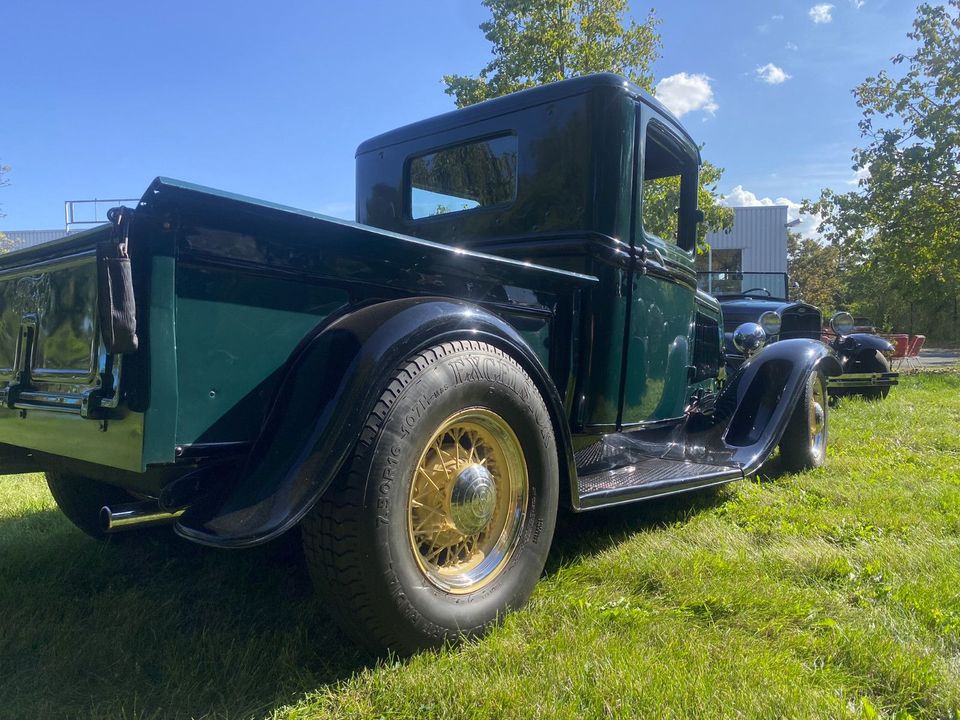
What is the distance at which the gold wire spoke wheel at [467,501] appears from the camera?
6.38 feet

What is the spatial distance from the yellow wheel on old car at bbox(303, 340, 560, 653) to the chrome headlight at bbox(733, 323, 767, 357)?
338cm

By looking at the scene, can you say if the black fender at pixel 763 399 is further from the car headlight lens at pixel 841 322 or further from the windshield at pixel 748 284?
the car headlight lens at pixel 841 322

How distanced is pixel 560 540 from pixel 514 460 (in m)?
1.01

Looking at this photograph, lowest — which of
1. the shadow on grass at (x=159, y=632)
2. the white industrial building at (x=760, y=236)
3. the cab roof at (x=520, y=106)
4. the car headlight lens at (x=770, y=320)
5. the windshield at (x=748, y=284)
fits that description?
the shadow on grass at (x=159, y=632)

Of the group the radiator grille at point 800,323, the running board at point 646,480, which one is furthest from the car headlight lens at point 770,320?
the running board at point 646,480

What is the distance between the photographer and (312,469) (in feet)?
5.26

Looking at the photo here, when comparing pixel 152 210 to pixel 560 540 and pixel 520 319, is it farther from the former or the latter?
pixel 560 540

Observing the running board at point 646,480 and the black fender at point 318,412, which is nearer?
the black fender at point 318,412

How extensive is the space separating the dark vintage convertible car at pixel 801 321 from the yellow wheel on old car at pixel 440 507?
18.7 ft

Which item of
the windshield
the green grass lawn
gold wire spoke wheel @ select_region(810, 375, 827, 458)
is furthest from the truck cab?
the windshield

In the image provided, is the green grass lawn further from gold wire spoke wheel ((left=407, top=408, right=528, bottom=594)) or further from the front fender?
Result: the front fender

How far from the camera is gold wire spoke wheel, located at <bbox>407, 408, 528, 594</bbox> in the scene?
1.95m

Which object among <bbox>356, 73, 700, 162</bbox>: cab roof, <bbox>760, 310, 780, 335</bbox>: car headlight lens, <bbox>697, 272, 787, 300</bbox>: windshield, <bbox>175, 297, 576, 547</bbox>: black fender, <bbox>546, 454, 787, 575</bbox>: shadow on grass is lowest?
<bbox>546, 454, 787, 575</bbox>: shadow on grass

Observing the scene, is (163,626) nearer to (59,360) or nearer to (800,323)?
(59,360)
